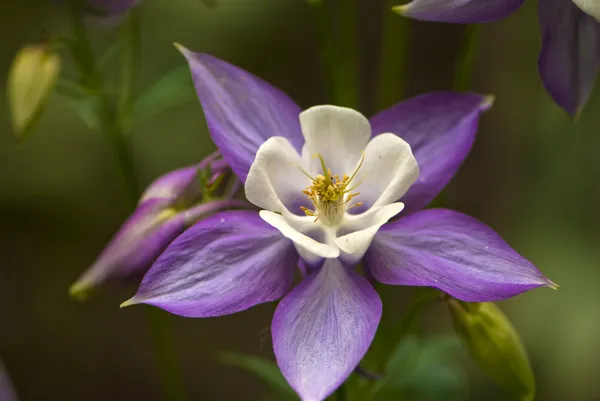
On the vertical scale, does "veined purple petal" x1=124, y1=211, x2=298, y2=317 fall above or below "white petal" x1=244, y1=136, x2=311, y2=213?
below

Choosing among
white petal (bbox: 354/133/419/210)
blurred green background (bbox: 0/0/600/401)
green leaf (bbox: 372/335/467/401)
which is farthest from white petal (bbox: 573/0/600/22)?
blurred green background (bbox: 0/0/600/401)

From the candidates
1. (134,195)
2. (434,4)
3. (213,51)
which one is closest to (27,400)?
(213,51)

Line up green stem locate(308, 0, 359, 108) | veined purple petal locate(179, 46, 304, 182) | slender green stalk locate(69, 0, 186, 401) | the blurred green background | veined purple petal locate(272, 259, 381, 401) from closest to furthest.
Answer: veined purple petal locate(272, 259, 381, 401), veined purple petal locate(179, 46, 304, 182), green stem locate(308, 0, 359, 108), slender green stalk locate(69, 0, 186, 401), the blurred green background

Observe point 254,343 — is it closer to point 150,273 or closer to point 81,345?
point 81,345

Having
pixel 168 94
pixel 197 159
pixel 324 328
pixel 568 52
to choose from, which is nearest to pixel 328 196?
pixel 324 328

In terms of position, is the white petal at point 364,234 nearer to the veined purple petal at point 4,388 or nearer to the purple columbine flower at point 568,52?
the purple columbine flower at point 568,52

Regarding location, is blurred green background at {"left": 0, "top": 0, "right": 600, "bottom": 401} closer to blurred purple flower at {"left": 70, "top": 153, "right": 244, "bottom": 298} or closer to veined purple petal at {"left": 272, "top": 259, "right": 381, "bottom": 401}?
blurred purple flower at {"left": 70, "top": 153, "right": 244, "bottom": 298}
